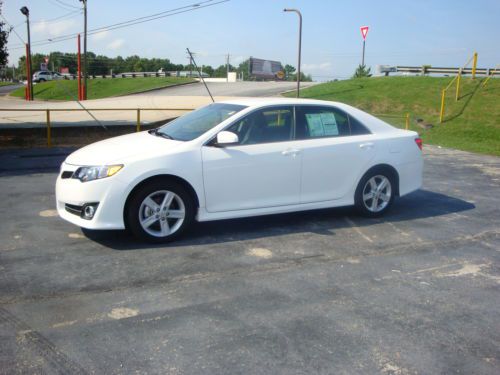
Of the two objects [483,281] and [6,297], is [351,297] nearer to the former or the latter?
[483,281]

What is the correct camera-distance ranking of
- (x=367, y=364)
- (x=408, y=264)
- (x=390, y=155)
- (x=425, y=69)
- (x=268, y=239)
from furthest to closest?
(x=425, y=69) → (x=390, y=155) → (x=268, y=239) → (x=408, y=264) → (x=367, y=364)

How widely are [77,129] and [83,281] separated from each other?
1118 centimetres

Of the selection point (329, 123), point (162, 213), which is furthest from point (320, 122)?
point (162, 213)

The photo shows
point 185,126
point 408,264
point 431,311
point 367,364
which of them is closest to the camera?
point 367,364

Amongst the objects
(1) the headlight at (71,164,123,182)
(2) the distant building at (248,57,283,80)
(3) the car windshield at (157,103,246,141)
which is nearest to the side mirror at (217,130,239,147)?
(3) the car windshield at (157,103,246,141)

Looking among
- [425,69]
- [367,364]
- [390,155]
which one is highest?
[425,69]

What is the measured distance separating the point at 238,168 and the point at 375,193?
212 centimetres

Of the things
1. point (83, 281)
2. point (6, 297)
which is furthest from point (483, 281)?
point (6, 297)

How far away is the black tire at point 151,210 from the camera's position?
202 inches

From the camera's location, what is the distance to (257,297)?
4090 mm

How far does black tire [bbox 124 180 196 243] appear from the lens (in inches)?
202

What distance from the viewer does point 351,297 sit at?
415 cm

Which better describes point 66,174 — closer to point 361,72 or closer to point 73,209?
point 73,209

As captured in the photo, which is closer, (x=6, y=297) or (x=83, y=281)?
(x=6, y=297)
